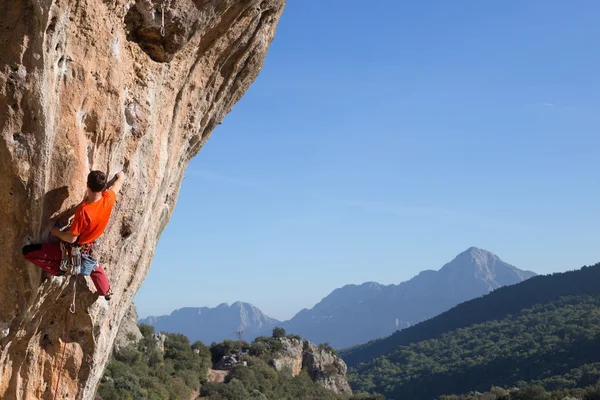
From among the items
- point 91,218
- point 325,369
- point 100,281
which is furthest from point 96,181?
point 325,369

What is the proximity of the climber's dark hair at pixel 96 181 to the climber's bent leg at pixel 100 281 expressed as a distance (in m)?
1.23

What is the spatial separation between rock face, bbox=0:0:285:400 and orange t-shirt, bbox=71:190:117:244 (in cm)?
45

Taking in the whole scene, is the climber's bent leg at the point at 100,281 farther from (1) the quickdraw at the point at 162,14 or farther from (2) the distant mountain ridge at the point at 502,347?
(2) the distant mountain ridge at the point at 502,347

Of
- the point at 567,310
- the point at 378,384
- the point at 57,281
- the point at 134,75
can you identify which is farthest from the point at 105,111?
the point at 567,310

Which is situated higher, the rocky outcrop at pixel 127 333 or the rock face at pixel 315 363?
the rocky outcrop at pixel 127 333

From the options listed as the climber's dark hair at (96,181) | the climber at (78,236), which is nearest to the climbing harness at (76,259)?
the climber at (78,236)

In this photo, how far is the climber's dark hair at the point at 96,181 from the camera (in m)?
5.95

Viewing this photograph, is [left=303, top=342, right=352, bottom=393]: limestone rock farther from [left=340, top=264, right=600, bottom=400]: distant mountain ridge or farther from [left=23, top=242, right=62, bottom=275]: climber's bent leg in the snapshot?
[left=23, top=242, right=62, bottom=275]: climber's bent leg

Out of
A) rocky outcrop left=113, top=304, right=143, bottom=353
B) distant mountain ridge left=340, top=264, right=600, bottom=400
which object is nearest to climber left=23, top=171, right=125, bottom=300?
rocky outcrop left=113, top=304, right=143, bottom=353

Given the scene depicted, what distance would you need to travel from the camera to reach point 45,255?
19.7 feet

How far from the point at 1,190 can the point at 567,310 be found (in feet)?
330

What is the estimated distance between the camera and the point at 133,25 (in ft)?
23.9

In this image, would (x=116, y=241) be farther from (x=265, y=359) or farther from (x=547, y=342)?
(x=547, y=342)

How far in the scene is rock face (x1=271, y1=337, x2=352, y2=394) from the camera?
6181cm
